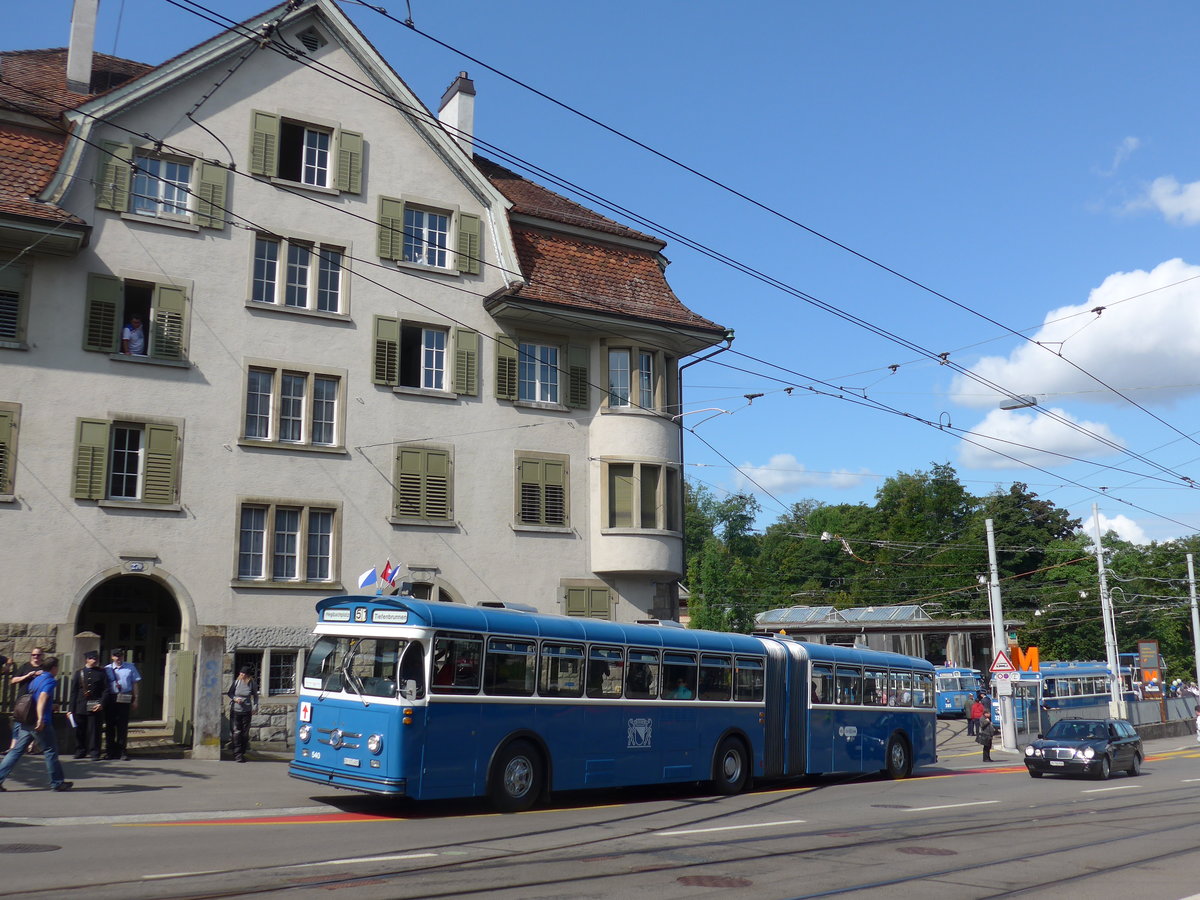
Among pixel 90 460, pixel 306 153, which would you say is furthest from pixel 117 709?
pixel 306 153

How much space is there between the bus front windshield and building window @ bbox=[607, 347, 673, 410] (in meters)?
15.4

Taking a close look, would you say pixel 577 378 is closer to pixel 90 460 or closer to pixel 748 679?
pixel 748 679

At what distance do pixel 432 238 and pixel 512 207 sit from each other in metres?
2.16

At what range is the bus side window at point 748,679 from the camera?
65.7ft

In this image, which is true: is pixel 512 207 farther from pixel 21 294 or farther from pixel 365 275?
pixel 21 294

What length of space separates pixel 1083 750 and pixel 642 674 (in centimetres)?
1277

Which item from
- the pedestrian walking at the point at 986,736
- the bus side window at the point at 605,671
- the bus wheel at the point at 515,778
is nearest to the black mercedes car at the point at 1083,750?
→ the pedestrian walking at the point at 986,736

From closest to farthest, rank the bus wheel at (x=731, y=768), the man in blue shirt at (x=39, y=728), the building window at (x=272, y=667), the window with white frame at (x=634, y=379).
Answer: the man in blue shirt at (x=39, y=728) → the bus wheel at (x=731, y=768) → the building window at (x=272, y=667) → the window with white frame at (x=634, y=379)

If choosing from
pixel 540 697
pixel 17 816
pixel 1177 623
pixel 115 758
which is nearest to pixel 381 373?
pixel 115 758

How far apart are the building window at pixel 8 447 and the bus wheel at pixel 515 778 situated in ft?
41.9

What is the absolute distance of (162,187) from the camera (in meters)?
24.9

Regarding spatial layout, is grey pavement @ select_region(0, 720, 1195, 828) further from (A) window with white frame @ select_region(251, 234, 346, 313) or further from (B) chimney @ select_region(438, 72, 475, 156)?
(B) chimney @ select_region(438, 72, 475, 156)

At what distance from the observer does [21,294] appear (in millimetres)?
23156

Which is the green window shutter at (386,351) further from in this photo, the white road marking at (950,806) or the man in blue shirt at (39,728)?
the white road marking at (950,806)
